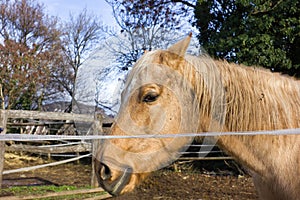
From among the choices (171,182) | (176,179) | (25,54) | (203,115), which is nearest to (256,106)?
(203,115)

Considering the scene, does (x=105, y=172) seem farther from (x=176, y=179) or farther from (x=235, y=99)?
(x=176, y=179)

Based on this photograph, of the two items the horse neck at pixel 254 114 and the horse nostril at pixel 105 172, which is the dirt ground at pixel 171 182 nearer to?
the horse neck at pixel 254 114

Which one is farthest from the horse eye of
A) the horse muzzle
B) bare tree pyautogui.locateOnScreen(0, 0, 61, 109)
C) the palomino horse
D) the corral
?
bare tree pyautogui.locateOnScreen(0, 0, 61, 109)

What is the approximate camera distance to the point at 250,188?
21.8ft

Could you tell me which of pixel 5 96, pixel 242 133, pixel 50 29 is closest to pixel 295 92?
pixel 242 133

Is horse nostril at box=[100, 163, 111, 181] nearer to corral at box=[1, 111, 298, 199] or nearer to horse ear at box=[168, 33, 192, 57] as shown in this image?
horse ear at box=[168, 33, 192, 57]

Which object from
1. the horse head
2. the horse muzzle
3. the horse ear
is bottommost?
the horse muzzle

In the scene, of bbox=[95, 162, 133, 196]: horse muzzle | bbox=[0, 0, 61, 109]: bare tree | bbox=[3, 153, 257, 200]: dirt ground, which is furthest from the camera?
bbox=[0, 0, 61, 109]: bare tree

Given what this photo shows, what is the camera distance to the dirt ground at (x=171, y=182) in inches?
240

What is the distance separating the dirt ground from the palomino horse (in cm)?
362

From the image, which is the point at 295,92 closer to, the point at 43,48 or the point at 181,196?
the point at 181,196

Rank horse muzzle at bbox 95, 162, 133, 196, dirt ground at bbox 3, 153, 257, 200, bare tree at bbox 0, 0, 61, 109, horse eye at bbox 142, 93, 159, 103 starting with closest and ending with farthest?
horse muzzle at bbox 95, 162, 133, 196, horse eye at bbox 142, 93, 159, 103, dirt ground at bbox 3, 153, 257, 200, bare tree at bbox 0, 0, 61, 109

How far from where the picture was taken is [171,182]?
23.8ft

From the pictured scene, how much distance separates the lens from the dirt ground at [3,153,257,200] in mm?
6086
